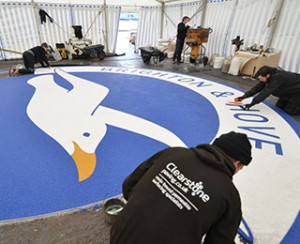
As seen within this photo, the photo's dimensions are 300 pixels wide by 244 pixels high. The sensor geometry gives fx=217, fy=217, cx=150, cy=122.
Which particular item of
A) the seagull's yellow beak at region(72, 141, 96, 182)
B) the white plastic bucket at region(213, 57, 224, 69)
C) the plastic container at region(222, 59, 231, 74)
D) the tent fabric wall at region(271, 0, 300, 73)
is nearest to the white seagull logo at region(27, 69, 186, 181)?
the seagull's yellow beak at region(72, 141, 96, 182)

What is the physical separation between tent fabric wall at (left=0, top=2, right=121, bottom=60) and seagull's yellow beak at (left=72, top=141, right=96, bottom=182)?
27.5ft

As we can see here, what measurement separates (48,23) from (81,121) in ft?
25.2

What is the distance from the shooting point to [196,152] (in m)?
1.03

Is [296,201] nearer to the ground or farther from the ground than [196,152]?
nearer to the ground

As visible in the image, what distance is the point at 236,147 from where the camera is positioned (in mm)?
1066

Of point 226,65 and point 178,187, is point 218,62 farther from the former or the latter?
point 178,187

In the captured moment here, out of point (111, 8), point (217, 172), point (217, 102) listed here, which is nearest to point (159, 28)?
point (111, 8)

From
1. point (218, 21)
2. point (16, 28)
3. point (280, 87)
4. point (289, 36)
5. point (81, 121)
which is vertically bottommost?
point (81, 121)

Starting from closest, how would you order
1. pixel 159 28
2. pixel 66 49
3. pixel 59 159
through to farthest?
pixel 59 159, pixel 66 49, pixel 159 28

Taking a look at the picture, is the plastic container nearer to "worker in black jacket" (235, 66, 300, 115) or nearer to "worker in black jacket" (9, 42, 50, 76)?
"worker in black jacket" (235, 66, 300, 115)

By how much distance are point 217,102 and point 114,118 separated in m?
2.22

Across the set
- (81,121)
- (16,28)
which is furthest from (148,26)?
(81,121)

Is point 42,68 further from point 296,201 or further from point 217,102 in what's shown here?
point 296,201

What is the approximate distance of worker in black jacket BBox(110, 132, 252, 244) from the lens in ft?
2.99
